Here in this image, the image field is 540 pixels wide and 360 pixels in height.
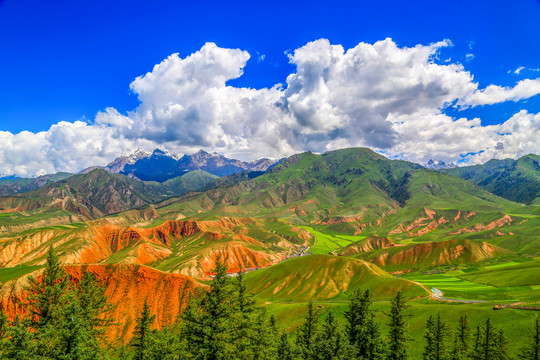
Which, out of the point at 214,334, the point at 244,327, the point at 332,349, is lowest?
the point at 332,349

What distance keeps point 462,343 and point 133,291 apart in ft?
345

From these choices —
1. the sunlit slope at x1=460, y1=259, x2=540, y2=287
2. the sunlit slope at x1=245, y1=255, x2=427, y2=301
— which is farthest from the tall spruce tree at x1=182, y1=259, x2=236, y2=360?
the sunlit slope at x1=460, y1=259, x2=540, y2=287

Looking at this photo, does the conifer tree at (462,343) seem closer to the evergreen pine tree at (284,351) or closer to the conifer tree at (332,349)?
the conifer tree at (332,349)

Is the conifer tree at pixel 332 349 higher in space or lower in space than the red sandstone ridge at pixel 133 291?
higher

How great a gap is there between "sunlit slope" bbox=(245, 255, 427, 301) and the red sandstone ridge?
5222 centimetres

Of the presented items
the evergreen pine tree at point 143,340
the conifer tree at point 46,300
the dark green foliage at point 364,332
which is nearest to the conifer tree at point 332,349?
the dark green foliage at point 364,332

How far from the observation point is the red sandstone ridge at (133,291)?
9881 cm

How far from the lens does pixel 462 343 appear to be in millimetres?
57375

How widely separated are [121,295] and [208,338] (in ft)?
332

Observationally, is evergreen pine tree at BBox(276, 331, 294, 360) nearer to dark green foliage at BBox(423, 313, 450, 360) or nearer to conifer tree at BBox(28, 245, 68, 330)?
dark green foliage at BBox(423, 313, 450, 360)

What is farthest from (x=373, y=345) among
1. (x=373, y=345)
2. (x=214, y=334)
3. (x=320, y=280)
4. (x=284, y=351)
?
(x=320, y=280)

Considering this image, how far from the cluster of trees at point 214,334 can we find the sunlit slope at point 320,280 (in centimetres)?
7342

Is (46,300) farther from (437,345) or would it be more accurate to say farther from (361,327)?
(437,345)

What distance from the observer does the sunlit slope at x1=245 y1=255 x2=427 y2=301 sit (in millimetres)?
133875
